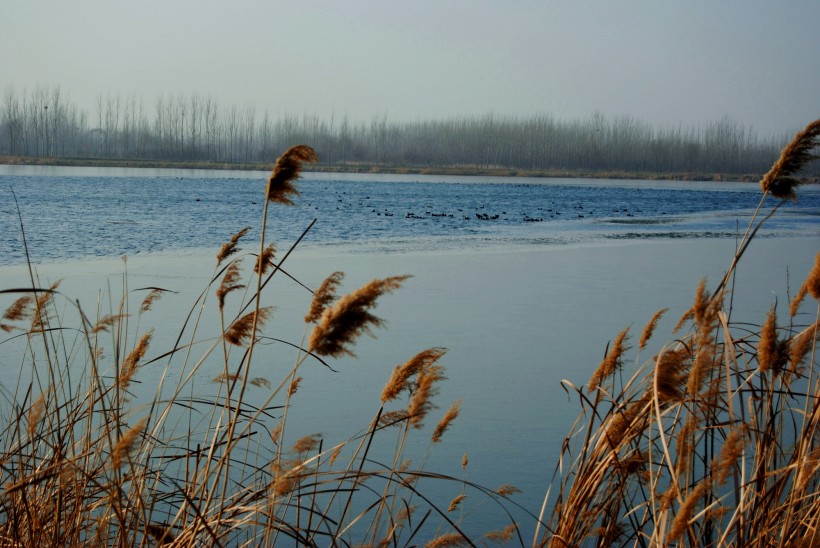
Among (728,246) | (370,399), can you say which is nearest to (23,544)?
(370,399)

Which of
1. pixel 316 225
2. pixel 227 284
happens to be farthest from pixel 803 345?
pixel 316 225

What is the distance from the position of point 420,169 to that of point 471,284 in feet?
226

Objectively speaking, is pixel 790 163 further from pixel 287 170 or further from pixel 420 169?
pixel 420 169

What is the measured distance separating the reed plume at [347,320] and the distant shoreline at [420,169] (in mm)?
63864

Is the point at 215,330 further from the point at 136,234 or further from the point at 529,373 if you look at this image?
the point at 136,234

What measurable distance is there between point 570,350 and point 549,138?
78.9 meters

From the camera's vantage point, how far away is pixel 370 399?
4.26m

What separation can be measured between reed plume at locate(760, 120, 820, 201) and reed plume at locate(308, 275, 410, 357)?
143 cm

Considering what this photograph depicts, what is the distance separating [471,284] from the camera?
8.39 metres

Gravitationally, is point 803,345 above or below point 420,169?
below

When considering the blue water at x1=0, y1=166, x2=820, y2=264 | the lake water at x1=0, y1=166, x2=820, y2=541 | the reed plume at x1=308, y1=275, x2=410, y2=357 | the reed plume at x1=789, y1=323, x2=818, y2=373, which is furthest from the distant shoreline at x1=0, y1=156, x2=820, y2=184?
the reed plume at x1=308, y1=275, x2=410, y2=357

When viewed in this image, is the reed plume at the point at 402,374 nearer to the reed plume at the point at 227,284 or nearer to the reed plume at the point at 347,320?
the reed plume at the point at 347,320

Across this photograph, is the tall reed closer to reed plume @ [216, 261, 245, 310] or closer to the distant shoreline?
reed plume @ [216, 261, 245, 310]

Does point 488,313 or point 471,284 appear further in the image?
point 471,284
